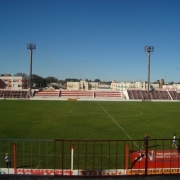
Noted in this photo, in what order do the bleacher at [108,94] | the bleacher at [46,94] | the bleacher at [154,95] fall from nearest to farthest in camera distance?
the bleacher at [154,95] < the bleacher at [46,94] < the bleacher at [108,94]

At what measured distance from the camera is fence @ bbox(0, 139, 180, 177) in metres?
8.37

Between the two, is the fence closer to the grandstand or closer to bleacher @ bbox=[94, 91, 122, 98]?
Result: the grandstand

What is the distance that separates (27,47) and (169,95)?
4314cm

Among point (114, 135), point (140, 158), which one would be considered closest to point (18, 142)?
point (114, 135)

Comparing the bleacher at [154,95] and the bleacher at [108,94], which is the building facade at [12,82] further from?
the bleacher at [154,95]

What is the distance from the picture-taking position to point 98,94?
66250 millimetres

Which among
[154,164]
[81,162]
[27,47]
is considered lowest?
[81,162]

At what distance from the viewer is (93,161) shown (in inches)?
332

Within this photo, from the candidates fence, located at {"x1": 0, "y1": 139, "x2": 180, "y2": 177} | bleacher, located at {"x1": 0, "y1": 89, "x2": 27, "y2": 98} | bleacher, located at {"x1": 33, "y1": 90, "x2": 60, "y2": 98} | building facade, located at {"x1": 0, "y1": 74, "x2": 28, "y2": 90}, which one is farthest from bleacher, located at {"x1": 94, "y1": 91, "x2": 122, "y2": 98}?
fence, located at {"x1": 0, "y1": 139, "x2": 180, "y2": 177}

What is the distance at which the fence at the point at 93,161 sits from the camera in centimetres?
837

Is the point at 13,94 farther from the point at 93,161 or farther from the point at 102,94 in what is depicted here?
the point at 93,161

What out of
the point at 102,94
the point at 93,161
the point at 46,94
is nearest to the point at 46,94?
the point at 46,94

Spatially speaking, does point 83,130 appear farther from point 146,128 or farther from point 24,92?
point 24,92

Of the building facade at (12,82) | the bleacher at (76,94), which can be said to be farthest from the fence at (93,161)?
the building facade at (12,82)
